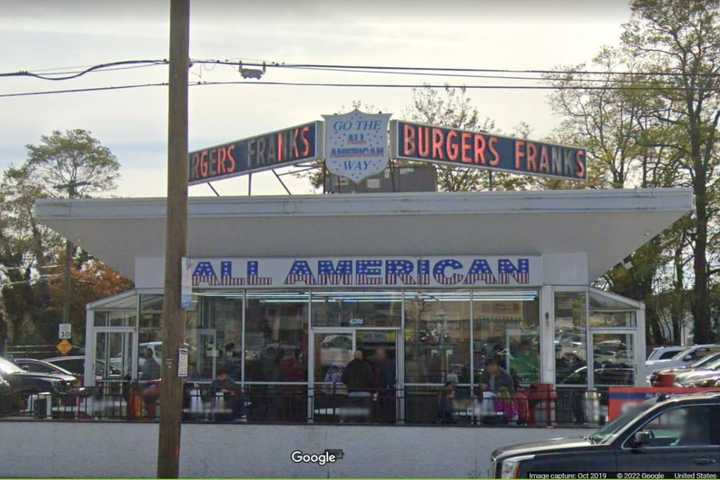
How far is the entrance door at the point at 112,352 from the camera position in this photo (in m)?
21.7

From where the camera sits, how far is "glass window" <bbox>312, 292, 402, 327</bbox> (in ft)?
65.5

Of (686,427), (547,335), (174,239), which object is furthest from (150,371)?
(686,427)

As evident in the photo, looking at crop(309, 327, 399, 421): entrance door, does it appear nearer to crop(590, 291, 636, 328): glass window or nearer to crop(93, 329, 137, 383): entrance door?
crop(590, 291, 636, 328): glass window

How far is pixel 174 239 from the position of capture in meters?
12.2

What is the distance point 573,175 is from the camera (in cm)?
1994

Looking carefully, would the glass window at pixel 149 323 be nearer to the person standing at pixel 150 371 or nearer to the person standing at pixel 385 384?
the person standing at pixel 150 371

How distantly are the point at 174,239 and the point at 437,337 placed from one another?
29.5ft

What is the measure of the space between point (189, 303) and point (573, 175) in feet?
34.2

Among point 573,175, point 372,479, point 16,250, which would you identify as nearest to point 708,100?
point 573,175

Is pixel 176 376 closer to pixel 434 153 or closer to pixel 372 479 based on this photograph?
pixel 372 479

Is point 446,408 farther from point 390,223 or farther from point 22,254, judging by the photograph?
point 22,254

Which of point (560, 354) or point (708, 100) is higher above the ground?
point (708, 100)

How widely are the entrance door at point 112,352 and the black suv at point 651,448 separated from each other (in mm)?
13371

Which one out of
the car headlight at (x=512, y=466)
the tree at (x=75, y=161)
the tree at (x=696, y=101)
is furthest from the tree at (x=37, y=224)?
the car headlight at (x=512, y=466)
